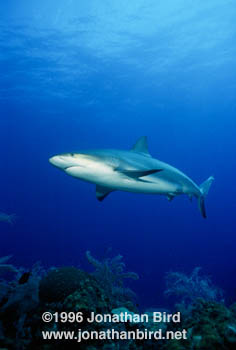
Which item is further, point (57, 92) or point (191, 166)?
point (191, 166)

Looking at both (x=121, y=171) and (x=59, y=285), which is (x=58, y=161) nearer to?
(x=121, y=171)

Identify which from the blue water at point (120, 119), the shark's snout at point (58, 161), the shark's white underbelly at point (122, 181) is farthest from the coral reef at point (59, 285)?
the blue water at point (120, 119)

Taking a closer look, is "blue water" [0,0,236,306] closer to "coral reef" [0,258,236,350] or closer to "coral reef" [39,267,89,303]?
"coral reef" [39,267,89,303]

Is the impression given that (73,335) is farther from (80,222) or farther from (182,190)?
(80,222)

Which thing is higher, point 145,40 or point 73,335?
point 145,40

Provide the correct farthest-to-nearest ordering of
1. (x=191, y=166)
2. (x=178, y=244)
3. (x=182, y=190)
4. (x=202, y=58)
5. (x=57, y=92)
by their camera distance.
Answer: (x=191, y=166), (x=178, y=244), (x=57, y=92), (x=202, y=58), (x=182, y=190)

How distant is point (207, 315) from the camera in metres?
2.99

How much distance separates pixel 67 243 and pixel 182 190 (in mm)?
58322

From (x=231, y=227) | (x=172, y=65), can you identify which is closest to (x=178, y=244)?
(x=231, y=227)

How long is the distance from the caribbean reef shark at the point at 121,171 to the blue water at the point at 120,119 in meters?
22.1

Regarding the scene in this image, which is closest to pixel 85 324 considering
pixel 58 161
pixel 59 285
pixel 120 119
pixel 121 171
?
pixel 59 285

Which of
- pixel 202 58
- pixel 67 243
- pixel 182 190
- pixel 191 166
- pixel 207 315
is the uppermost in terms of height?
pixel 191 166

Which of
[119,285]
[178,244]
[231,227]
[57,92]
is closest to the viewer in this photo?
[119,285]

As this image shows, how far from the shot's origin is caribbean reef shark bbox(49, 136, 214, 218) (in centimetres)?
435
